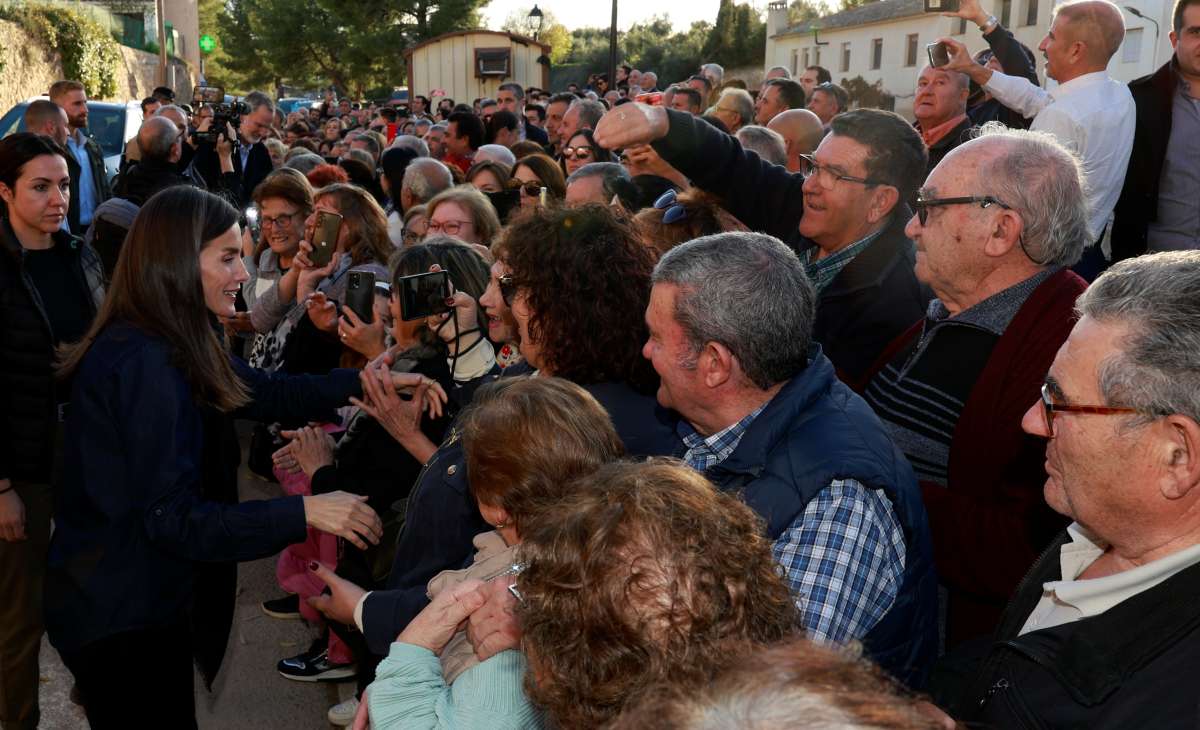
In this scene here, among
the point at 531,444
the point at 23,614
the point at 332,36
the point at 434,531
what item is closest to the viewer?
the point at 531,444

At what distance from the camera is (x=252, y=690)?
3986mm

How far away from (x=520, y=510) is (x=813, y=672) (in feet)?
3.81

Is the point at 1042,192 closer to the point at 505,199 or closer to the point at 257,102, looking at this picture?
the point at 505,199

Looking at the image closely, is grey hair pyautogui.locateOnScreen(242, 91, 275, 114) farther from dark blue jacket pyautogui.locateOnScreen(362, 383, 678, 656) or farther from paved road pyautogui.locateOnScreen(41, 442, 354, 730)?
dark blue jacket pyautogui.locateOnScreen(362, 383, 678, 656)

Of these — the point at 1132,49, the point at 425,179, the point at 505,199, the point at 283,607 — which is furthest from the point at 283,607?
the point at 1132,49

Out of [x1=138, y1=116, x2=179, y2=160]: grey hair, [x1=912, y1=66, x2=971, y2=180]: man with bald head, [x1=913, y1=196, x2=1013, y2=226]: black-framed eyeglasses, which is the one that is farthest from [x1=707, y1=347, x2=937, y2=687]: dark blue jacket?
[x1=138, y1=116, x2=179, y2=160]: grey hair

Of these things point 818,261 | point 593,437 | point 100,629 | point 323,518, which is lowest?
point 100,629

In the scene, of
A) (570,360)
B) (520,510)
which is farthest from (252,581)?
(520,510)

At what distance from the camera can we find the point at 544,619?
4.35ft

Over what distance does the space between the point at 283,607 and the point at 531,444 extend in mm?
3107

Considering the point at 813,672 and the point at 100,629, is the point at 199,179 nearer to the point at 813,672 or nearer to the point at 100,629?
the point at 100,629

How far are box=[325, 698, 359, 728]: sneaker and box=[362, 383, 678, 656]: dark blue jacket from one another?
161 centimetres

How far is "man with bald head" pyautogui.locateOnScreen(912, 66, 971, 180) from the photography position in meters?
5.28

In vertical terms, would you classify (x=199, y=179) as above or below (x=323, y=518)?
above
